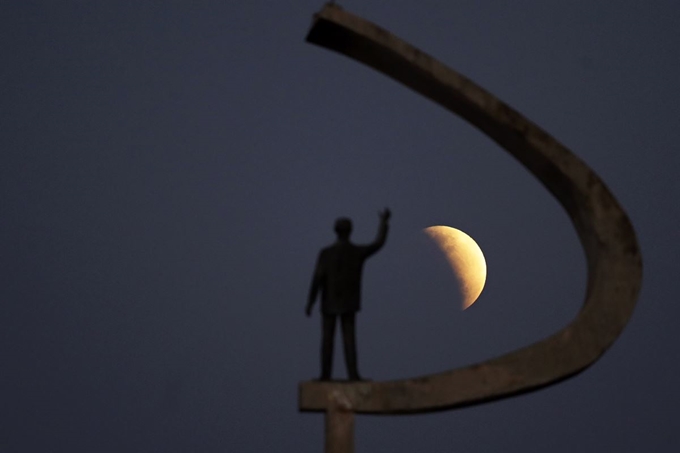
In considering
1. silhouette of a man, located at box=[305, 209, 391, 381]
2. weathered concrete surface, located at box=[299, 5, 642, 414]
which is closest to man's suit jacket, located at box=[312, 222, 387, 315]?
silhouette of a man, located at box=[305, 209, 391, 381]

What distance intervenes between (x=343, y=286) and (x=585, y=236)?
7.77 ft

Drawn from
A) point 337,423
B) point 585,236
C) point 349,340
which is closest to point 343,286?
point 349,340

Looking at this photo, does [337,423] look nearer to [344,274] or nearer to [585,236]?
[344,274]

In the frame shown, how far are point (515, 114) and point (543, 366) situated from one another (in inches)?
91.5

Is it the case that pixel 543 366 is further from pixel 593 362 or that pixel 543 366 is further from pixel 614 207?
pixel 614 207

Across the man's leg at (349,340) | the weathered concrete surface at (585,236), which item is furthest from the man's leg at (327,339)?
the weathered concrete surface at (585,236)

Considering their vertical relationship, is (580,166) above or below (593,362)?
above

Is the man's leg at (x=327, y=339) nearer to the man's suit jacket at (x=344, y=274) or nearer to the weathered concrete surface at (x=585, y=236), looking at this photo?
the man's suit jacket at (x=344, y=274)

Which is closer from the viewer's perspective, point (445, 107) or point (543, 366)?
point (543, 366)

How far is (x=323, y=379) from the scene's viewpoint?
10617mm

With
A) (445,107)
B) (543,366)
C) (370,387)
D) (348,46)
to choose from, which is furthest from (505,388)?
(348,46)

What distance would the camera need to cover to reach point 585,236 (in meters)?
11.1

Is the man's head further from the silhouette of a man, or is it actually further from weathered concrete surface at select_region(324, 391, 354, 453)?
weathered concrete surface at select_region(324, 391, 354, 453)

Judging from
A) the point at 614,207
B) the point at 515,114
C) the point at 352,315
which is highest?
the point at 515,114
